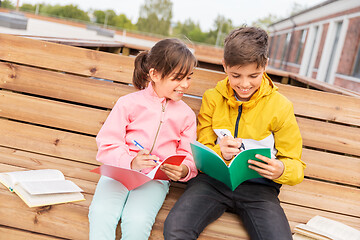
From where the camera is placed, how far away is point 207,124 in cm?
234

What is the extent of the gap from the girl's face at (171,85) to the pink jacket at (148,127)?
0.05m

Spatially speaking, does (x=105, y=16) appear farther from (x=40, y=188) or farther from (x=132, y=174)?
(x=132, y=174)

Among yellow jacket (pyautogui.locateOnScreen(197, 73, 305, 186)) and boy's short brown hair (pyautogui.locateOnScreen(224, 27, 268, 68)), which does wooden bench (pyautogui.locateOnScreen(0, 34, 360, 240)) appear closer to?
yellow jacket (pyautogui.locateOnScreen(197, 73, 305, 186))

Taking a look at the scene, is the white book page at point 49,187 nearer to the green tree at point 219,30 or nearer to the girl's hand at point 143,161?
the girl's hand at point 143,161

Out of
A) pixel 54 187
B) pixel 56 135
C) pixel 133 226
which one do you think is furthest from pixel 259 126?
pixel 56 135

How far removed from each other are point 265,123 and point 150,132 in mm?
660

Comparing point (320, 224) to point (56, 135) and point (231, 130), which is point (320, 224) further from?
point (56, 135)

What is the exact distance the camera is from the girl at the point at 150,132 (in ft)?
6.41

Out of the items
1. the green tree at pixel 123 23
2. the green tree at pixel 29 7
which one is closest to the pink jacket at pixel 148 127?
the green tree at pixel 123 23

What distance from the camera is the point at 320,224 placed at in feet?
7.09

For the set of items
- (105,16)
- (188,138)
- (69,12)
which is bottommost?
(188,138)

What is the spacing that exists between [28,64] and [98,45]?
1.42 meters

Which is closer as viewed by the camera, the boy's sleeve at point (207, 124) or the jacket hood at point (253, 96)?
the jacket hood at point (253, 96)

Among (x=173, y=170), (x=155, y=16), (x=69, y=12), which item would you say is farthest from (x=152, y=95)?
(x=155, y=16)
